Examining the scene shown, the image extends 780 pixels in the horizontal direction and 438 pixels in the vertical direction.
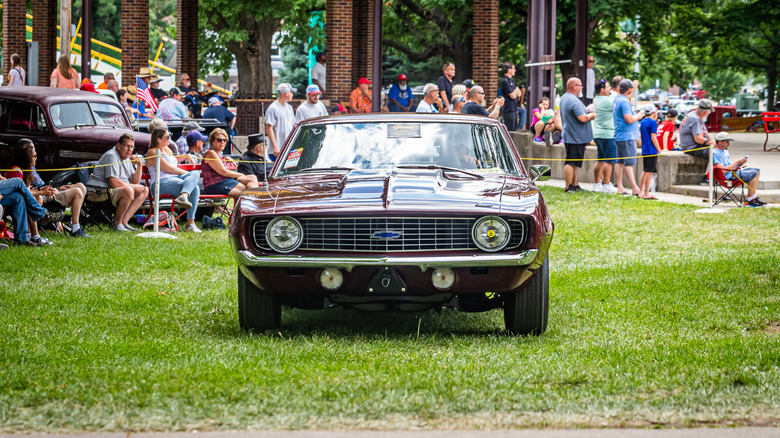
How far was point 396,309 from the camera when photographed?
6.86 meters

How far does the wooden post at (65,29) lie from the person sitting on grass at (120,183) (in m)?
12.5

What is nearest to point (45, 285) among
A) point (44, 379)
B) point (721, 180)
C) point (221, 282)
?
point (221, 282)

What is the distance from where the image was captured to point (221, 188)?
560 inches

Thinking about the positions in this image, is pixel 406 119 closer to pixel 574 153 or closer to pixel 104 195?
pixel 104 195

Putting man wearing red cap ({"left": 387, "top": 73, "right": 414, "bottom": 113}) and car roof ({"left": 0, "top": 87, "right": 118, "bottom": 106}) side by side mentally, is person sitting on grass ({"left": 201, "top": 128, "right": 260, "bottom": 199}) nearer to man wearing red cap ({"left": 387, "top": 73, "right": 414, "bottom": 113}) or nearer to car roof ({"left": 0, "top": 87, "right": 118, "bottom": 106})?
car roof ({"left": 0, "top": 87, "right": 118, "bottom": 106})

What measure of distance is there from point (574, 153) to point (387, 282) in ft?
40.9

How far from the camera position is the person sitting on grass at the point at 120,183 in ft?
43.5

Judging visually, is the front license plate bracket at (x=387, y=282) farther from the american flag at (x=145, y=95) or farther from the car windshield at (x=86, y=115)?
the american flag at (x=145, y=95)

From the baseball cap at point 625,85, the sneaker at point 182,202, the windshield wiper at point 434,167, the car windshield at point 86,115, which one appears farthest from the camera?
the baseball cap at point 625,85

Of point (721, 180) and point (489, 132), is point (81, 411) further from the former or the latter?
point (721, 180)

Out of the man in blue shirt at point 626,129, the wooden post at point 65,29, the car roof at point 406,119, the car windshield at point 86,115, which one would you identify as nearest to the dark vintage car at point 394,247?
the car roof at point 406,119

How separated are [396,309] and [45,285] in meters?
3.82

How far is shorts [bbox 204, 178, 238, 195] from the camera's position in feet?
46.6

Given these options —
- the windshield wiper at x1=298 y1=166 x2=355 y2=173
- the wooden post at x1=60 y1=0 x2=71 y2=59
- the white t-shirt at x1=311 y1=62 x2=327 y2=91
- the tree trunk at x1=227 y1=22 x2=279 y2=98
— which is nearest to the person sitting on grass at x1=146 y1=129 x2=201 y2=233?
the windshield wiper at x1=298 y1=166 x2=355 y2=173
